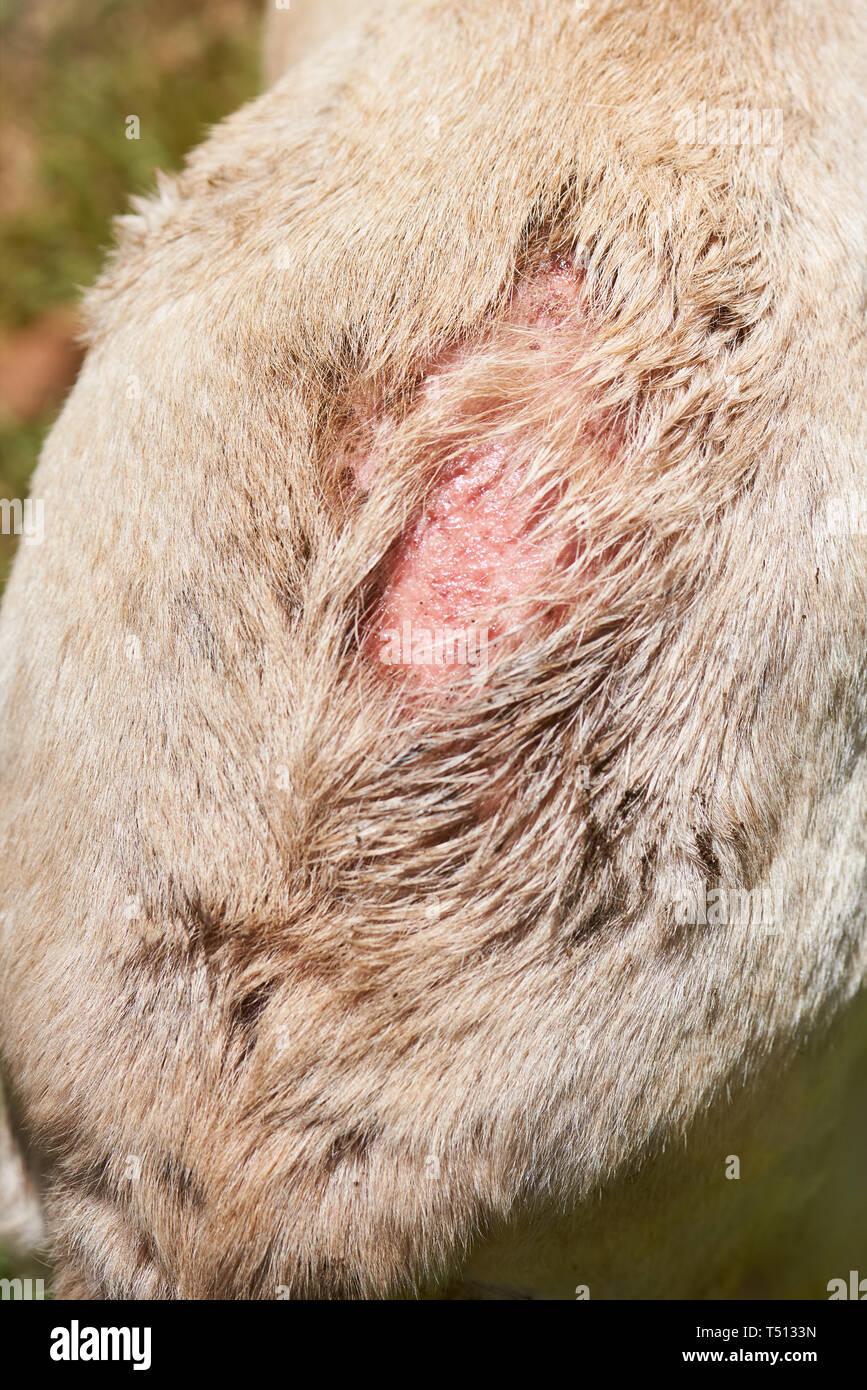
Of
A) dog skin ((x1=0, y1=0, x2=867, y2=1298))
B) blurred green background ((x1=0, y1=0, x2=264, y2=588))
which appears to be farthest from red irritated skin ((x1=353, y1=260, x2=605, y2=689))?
blurred green background ((x1=0, y1=0, x2=264, y2=588))

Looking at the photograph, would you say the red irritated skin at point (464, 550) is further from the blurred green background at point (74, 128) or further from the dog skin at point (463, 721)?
the blurred green background at point (74, 128)

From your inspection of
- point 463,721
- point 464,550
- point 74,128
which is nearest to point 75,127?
point 74,128

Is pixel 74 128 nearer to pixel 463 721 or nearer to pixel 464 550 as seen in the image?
pixel 464 550

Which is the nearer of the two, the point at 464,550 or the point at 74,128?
the point at 464,550

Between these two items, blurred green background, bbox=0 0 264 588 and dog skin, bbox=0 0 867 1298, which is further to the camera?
blurred green background, bbox=0 0 264 588

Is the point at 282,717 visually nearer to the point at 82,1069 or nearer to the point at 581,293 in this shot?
the point at 82,1069

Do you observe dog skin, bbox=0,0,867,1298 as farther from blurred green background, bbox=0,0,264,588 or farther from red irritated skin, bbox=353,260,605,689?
blurred green background, bbox=0,0,264,588
